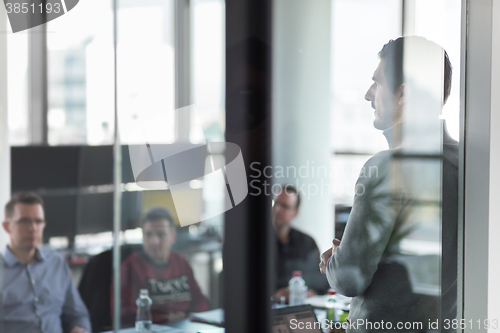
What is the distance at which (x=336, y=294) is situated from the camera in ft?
4.75

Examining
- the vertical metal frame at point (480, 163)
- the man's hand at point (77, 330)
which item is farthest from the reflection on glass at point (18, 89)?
the vertical metal frame at point (480, 163)

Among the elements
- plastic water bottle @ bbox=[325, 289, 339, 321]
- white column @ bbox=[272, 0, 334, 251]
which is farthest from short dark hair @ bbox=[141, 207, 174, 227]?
plastic water bottle @ bbox=[325, 289, 339, 321]

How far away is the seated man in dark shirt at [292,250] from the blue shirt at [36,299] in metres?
0.95

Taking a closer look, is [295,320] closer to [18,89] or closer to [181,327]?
[181,327]

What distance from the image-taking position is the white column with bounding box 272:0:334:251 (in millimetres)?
1408

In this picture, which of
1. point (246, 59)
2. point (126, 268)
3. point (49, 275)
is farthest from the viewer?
point (126, 268)

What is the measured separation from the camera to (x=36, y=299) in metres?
2.17

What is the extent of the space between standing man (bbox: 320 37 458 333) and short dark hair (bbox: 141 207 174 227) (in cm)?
129

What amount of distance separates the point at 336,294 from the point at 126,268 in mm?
1509

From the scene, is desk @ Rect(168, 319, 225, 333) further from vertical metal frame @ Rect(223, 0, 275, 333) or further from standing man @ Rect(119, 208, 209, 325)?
vertical metal frame @ Rect(223, 0, 275, 333)

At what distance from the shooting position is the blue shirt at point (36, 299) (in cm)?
214

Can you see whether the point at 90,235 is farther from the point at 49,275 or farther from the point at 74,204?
the point at 49,275

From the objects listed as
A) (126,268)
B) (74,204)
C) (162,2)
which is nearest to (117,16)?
(162,2)

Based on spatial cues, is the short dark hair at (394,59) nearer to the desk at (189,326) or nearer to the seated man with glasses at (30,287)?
the desk at (189,326)
